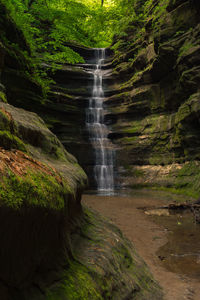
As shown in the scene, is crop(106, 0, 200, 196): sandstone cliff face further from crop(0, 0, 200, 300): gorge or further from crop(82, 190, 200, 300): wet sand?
crop(82, 190, 200, 300): wet sand

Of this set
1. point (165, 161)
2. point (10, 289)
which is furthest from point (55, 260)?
point (165, 161)

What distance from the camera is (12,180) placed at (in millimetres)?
1807

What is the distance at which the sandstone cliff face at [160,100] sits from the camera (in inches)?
618

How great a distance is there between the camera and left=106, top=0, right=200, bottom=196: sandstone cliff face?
15.7 m

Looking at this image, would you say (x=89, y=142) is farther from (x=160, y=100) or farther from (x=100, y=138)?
(x=160, y=100)

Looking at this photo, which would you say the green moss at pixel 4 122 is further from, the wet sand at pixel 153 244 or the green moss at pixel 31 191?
the wet sand at pixel 153 244

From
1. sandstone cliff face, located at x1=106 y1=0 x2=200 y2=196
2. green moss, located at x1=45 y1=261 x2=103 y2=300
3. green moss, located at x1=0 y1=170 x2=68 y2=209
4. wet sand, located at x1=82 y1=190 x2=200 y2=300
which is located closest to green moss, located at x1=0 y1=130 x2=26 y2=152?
green moss, located at x1=0 y1=170 x2=68 y2=209

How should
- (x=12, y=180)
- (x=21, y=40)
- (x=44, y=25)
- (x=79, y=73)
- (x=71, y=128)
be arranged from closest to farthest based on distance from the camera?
1. (x=12, y=180)
2. (x=21, y=40)
3. (x=44, y=25)
4. (x=71, y=128)
5. (x=79, y=73)

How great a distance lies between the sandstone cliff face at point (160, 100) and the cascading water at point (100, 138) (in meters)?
0.85

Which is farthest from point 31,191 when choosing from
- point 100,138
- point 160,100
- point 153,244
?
point 100,138

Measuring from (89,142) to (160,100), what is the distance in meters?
7.25

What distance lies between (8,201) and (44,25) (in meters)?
19.1

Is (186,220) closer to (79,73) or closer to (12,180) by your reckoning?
(12,180)

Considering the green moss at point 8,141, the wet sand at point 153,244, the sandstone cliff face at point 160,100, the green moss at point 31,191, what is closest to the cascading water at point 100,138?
the sandstone cliff face at point 160,100
